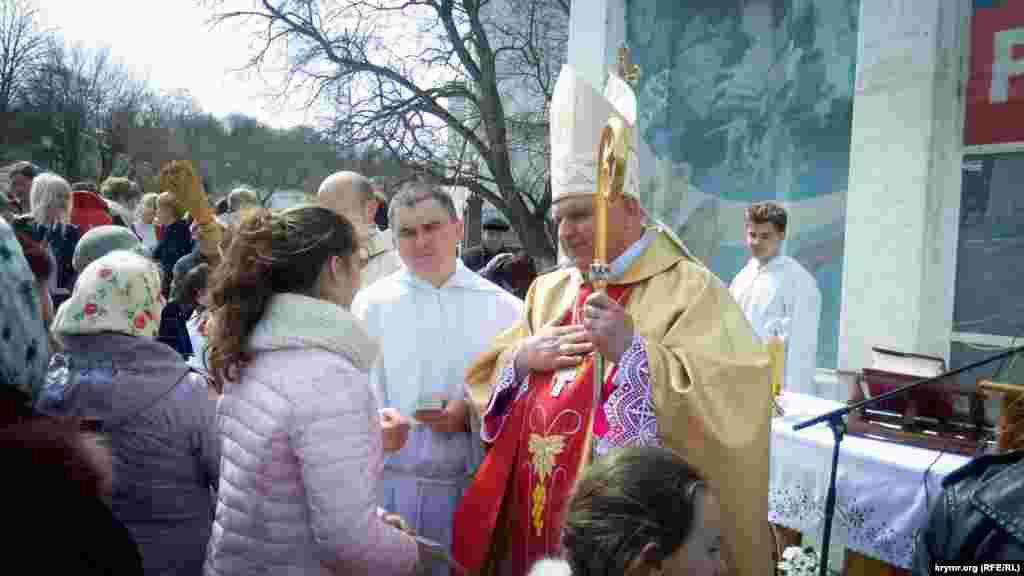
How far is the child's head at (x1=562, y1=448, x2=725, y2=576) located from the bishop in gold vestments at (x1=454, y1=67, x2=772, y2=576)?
493mm

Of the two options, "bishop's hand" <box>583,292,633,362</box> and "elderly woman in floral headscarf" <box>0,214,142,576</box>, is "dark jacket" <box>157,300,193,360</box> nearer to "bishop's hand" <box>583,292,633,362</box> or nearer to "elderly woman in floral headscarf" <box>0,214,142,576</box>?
"bishop's hand" <box>583,292,633,362</box>

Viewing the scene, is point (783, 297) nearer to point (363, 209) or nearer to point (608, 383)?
point (363, 209)

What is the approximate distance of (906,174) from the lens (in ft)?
20.2

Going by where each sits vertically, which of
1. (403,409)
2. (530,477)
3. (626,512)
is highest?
(626,512)

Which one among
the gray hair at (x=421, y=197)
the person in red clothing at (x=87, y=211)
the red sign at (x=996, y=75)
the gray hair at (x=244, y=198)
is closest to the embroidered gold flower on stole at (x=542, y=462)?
the gray hair at (x=421, y=197)

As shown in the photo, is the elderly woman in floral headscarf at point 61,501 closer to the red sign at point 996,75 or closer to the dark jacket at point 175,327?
the dark jacket at point 175,327

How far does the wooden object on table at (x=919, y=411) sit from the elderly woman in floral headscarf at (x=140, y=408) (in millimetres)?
2837

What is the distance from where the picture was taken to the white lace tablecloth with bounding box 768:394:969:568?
3.27 m

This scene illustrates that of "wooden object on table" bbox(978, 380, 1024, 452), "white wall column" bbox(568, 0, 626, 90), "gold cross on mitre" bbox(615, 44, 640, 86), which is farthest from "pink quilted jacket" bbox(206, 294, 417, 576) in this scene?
"white wall column" bbox(568, 0, 626, 90)

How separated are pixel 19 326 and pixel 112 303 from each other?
3.03ft

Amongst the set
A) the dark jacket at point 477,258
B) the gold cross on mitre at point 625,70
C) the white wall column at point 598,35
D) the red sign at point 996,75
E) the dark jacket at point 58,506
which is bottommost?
the dark jacket at point 58,506

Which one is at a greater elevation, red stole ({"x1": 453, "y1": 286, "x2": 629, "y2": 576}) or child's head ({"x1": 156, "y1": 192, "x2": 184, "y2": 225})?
child's head ({"x1": 156, "y1": 192, "x2": 184, "y2": 225})

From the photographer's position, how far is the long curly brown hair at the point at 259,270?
203cm

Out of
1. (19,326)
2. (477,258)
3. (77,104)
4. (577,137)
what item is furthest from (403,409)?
(77,104)
